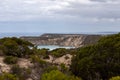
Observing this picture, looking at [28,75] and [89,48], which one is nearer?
[28,75]

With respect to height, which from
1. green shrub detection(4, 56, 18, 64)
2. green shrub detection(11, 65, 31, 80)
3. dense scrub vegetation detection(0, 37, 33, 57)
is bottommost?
green shrub detection(11, 65, 31, 80)

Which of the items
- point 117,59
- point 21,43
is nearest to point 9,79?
point 117,59

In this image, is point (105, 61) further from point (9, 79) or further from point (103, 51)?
point (9, 79)

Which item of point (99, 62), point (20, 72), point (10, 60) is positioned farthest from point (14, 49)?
point (99, 62)

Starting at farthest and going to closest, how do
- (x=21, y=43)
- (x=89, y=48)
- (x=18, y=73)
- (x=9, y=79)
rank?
1. (x=21, y=43)
2. (x=89, y=48)
3. (x=18, y=73)
4. (x=9, y=79)

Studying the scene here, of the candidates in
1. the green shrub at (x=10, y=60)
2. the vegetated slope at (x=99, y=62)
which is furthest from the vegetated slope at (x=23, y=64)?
the vegetated slope at (x=99, y=62)

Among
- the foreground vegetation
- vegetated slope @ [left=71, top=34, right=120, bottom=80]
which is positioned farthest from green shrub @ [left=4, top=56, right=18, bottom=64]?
vegetated slope @ [left=71, top=34, right=120, bottom=80]

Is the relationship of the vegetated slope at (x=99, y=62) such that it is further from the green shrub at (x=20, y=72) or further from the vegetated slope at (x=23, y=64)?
the green shrub at (x=20, y=72)

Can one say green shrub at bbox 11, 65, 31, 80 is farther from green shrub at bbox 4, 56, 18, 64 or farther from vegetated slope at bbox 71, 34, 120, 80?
vegetated slope at bbox 71, 34, 120, 80
